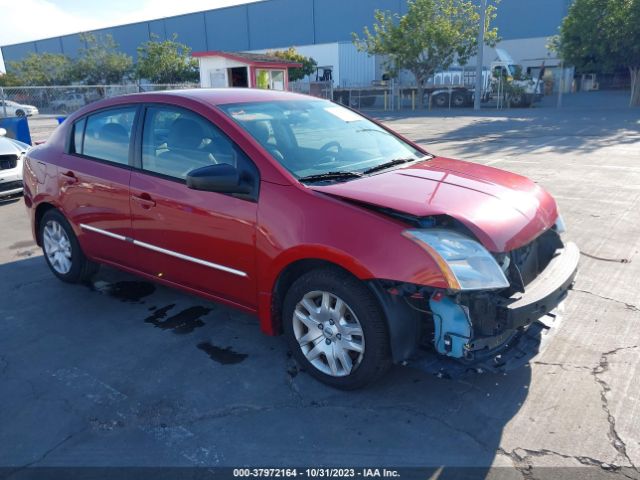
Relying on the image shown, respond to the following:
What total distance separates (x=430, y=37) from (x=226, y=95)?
29.9 metres

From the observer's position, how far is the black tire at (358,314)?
9.32ft

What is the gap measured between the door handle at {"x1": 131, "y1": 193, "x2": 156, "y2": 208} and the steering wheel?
1.27m

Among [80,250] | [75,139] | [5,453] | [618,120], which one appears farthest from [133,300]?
[618,120]

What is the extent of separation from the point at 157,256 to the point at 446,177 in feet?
7.12

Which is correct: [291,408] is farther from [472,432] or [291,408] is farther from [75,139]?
[75,139]

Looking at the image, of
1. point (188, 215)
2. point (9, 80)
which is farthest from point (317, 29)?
point (188, 215)

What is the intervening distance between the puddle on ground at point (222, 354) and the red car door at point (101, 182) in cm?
106

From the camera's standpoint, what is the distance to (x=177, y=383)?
129 inches

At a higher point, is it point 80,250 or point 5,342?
point 80,250

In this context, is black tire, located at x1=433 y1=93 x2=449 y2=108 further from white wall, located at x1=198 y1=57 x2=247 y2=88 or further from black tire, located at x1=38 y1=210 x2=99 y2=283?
black tire, located at x1=38 y1=210 x2=99 y2=283

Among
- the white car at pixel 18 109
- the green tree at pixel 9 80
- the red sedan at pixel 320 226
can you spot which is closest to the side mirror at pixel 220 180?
the red sedan at pixel 320 226

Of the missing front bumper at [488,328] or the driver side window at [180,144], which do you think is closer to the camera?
the missing front bumper at [488,328]

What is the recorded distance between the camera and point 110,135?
4.27 meters

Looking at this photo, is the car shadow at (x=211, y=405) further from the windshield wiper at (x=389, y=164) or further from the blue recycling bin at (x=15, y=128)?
the blue recycling bin at (x=15, y=128)
